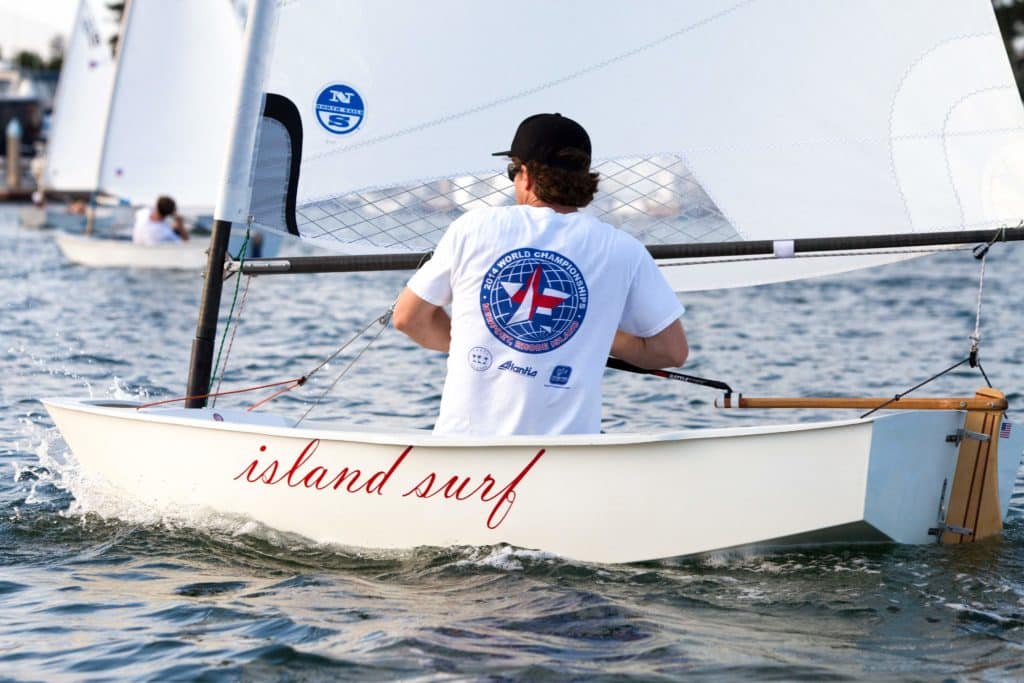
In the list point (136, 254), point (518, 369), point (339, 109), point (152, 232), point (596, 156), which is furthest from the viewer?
point (152, 232)

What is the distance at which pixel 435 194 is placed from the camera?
5.61 metres

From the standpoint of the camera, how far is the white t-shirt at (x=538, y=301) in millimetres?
4285

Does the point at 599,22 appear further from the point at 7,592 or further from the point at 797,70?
the point at 7,592

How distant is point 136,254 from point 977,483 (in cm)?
1582

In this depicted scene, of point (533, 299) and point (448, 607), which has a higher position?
point (533, 299)

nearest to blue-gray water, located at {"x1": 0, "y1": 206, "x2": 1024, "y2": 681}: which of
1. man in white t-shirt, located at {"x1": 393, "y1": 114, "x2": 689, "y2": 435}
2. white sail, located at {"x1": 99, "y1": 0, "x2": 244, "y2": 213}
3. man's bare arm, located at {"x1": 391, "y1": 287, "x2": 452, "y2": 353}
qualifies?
man in white t-shirt, located at {"x1": 393, "y1": 114, "x2": 689, "y2": 435}

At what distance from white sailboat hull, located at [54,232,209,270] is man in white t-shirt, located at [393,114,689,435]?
14.8 meters

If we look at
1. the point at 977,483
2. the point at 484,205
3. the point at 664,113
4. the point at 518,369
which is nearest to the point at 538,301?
the point at 518,369

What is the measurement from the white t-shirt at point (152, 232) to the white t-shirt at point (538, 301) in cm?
1543

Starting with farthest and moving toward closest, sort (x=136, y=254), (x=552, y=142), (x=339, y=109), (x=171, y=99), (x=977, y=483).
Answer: (x=171, y=99) < (x=136, y=254) < (x=339, y=109) < (x=977, y=483) < (x=552, y=142)

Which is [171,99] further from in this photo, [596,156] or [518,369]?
[518,369]

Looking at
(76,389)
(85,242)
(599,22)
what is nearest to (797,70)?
(599,22)

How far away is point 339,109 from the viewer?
18.1ft

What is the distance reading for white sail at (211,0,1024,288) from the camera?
5.50 metres
